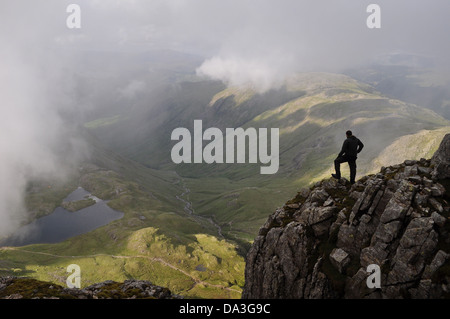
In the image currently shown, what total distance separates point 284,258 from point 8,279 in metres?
68.8

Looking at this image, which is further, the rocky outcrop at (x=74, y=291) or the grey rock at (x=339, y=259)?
the rocky outcrop at (x=74, y=291)

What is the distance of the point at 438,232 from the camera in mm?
34656

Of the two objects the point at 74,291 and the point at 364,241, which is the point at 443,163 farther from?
the point at 74,291

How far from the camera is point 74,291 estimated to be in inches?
2210

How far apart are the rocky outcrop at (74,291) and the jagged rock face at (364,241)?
2182 cm

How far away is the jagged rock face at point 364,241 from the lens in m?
34.3

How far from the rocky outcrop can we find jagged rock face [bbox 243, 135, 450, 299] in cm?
2182
